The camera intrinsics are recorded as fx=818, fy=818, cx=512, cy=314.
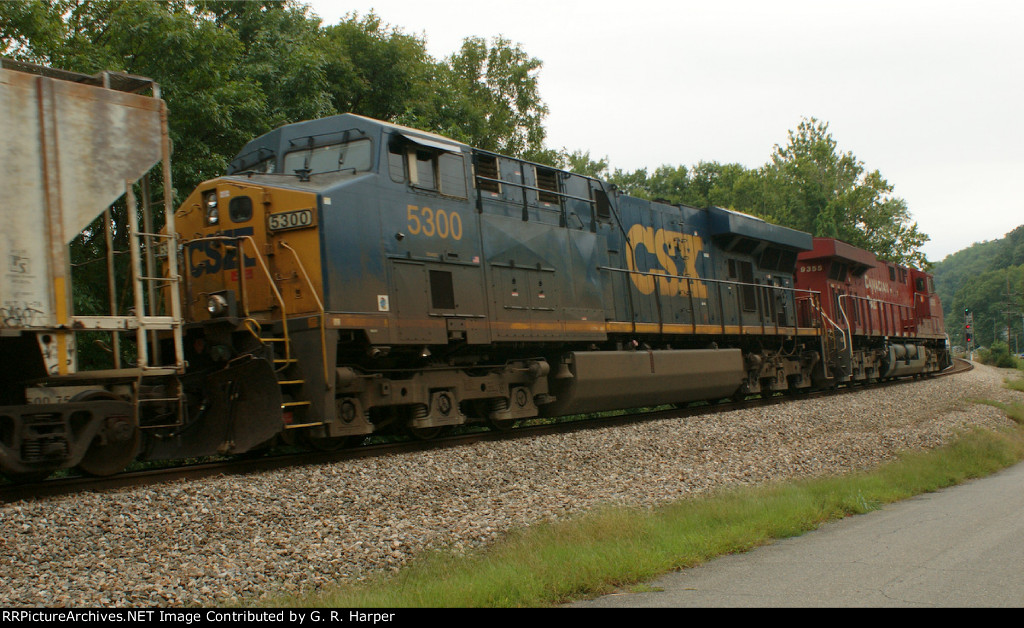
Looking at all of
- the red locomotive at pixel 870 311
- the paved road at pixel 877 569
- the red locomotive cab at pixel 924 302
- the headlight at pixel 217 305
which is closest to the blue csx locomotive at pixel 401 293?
the headlight at pixel 217 305

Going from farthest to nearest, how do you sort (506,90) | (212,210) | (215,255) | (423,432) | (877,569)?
1. (506,90)
2. (423,432)
3. (212,210)
4. (215,255)
5. (877,569)

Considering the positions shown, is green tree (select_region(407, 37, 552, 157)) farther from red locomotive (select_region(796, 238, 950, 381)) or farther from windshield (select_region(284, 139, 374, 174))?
windshield (select_region(284, 139, 374, 174))

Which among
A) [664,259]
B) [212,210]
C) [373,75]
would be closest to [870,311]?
[664,259]

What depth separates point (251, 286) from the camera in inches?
318

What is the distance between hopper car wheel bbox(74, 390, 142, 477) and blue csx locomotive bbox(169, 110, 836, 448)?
2.18 ft

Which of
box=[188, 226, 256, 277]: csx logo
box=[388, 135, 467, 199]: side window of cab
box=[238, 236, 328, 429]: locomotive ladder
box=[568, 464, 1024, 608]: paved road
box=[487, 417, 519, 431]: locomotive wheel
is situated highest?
box=[388, 135, 467, 199]: side window of cab

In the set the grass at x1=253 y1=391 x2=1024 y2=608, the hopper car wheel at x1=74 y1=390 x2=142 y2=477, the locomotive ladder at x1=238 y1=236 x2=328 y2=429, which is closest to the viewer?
the grass at x1=253 y1=391 x2=1024 y2=608

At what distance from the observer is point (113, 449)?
6.59m

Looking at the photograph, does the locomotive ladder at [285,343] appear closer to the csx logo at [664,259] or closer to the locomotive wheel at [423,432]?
the locomotive wheel at [423,432]

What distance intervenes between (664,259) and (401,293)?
253 inches

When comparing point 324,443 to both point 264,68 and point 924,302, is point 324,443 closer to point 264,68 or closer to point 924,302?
point 264,68

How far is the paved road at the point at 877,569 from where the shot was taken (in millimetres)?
3840

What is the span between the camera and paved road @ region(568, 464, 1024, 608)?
3.84m

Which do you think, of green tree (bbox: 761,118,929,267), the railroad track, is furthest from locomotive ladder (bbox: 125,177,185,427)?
green tree (bbox: 761,118,929,267)
